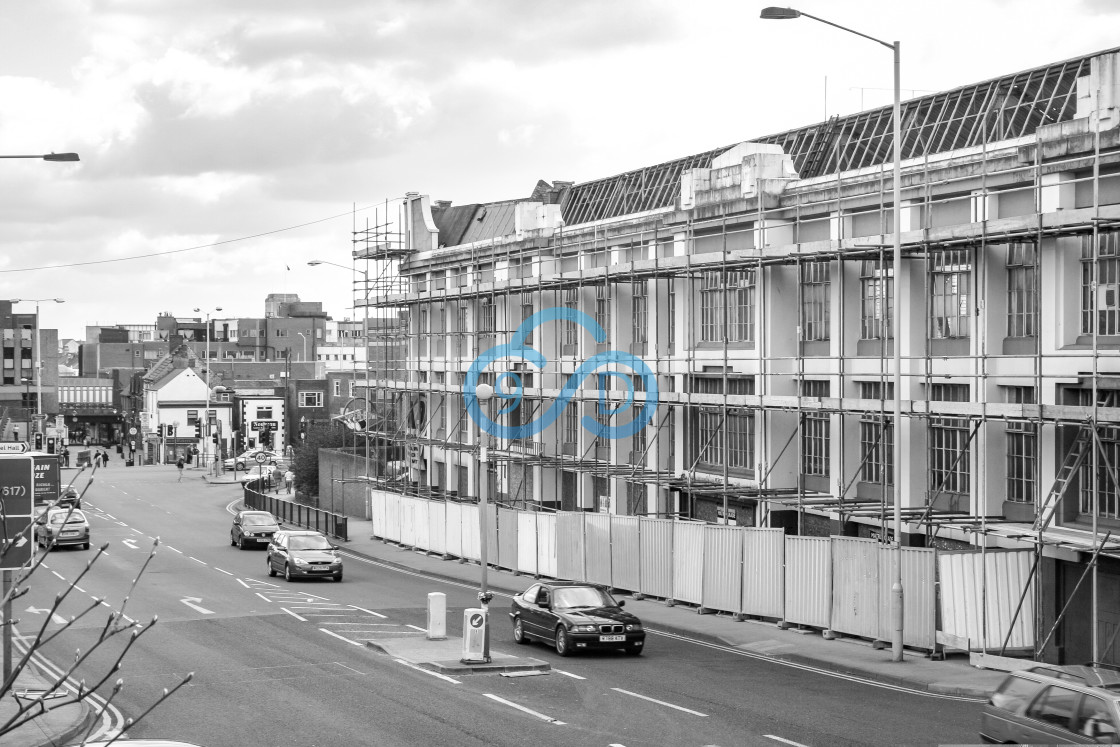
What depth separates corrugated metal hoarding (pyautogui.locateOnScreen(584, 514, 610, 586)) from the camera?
3528 centimetres

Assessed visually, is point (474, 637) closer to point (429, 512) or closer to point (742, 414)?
point (742, 414)

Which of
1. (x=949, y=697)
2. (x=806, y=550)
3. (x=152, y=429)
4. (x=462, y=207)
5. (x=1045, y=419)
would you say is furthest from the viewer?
(x=152, y=429)

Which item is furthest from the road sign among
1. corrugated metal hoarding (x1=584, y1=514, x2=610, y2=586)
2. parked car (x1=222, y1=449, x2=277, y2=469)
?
parked car (x1=222, y1=449, x2=277, y2=469)

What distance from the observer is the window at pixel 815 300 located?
3212cm

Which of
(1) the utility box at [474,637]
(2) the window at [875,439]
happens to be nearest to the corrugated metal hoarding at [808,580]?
(2) the window at [875,439]

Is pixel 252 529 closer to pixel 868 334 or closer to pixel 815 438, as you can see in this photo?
pixel 815 438

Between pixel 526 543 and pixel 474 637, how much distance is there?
51.8 feet

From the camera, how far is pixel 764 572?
95.5 feet

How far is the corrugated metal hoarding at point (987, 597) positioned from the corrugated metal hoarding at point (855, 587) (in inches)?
85.5

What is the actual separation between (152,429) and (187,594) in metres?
98.5

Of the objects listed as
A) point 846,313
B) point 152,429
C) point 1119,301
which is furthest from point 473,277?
point 152,429

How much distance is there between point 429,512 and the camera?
153ft

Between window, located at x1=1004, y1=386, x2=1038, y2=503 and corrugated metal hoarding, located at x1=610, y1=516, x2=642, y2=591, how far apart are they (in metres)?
10.8

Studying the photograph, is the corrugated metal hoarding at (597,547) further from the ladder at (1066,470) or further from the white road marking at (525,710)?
the white road marking at (525,710)
